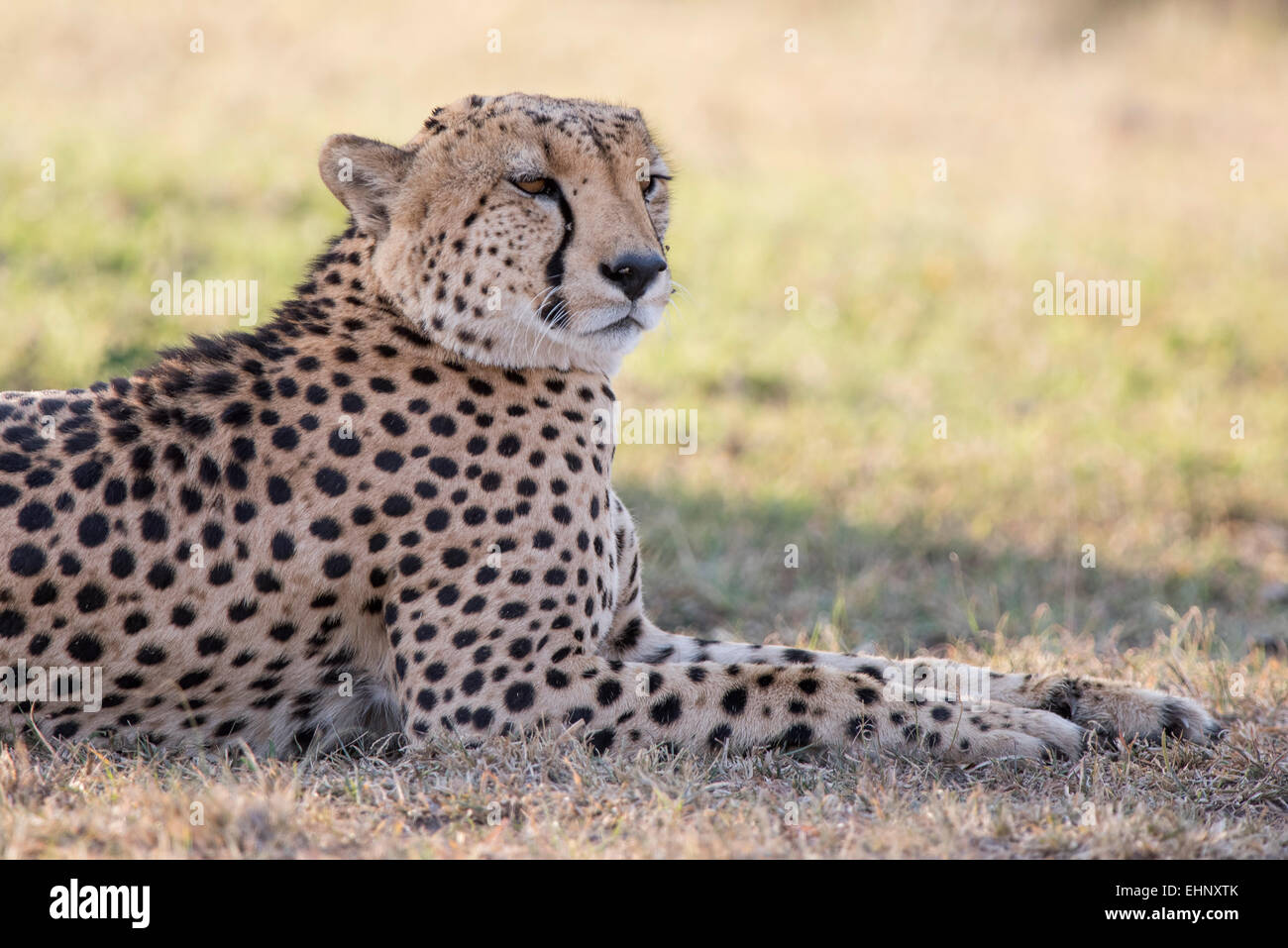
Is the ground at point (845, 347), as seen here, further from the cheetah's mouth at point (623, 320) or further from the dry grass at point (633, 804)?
the cheetah's mouth at point (623, 320)

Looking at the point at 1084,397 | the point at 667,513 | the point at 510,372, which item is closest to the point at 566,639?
the point at 510,372

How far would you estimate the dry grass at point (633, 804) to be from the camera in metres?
2.58

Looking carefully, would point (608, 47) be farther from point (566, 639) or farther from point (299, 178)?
point (566, 639)

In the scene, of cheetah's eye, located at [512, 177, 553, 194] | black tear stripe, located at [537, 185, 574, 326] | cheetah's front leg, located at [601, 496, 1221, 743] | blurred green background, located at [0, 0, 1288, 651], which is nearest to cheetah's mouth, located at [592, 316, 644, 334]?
black tear stripe, located at [537, 185, 574, 326]

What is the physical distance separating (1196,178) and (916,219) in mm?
3413

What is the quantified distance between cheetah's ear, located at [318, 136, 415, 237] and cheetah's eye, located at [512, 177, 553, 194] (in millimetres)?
309

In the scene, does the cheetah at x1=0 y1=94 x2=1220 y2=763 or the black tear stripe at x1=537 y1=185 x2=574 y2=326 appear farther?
the black tear stripe at x1=537 y1=185 x2=574 y2=326

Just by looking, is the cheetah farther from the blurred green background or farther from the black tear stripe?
the blurred green background

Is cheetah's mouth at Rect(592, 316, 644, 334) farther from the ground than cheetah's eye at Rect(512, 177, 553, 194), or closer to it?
closer to it

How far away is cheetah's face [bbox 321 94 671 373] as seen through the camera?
3316mm

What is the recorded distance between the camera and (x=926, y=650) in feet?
15.0

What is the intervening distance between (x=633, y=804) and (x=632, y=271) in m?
1.20

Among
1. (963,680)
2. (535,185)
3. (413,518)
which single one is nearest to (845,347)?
(963,680)

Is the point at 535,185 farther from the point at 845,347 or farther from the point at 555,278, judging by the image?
the point at 845,347
